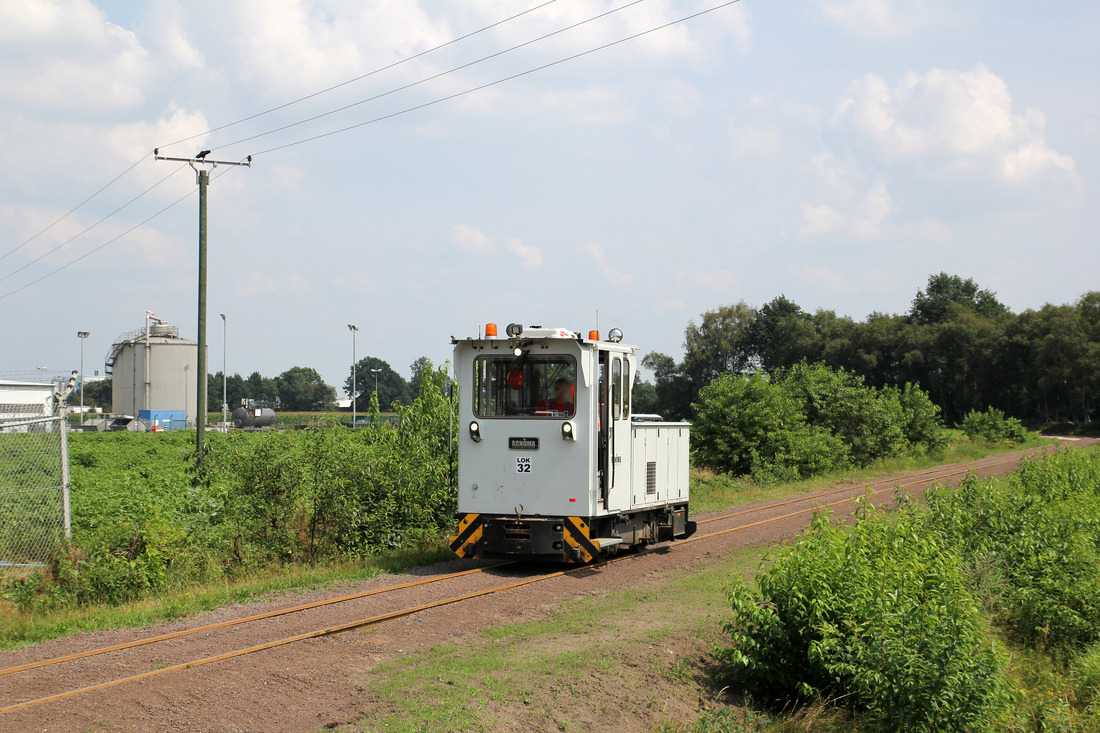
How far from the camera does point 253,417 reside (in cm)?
7956

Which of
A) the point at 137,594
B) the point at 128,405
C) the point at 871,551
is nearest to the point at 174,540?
the point at 137,594

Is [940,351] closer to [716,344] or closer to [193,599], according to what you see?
[716,344]

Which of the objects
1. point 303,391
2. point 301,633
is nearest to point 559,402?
point 301,633

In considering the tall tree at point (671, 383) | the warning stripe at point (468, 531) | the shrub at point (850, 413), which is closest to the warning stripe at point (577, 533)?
the warning stripe at point (468, 531)

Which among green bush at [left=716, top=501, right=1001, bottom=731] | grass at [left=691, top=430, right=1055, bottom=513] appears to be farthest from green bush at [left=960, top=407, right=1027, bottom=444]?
green bush at [left=716, top=501, right=1001, bottom=731]

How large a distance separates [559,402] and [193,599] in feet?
18.3

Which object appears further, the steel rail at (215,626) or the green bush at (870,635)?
the steel rail at (215,626)

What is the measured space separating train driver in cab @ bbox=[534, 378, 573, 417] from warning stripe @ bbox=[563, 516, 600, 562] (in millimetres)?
1579

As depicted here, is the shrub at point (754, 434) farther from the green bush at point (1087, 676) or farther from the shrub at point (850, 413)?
the green bush at point (1087, 676)

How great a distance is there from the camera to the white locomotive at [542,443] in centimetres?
1229

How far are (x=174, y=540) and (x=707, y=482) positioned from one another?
19.5 metres

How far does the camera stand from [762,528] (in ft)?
60.1

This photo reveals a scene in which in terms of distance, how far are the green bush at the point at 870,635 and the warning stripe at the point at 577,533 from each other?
3454 millimetres

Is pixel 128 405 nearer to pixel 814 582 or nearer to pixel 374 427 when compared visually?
pixel 374 427
